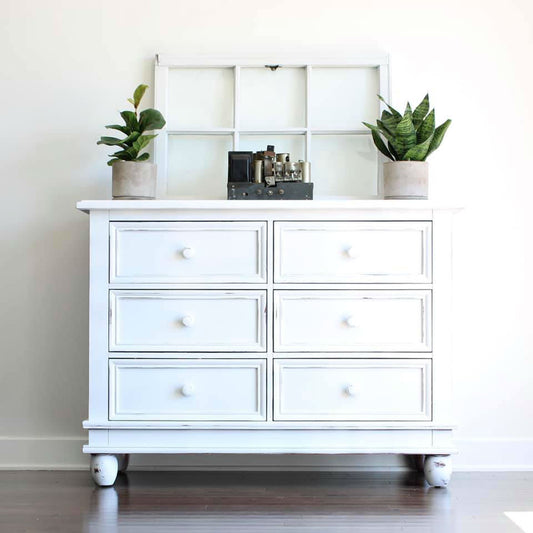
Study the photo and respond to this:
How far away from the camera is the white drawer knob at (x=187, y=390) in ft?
6.68

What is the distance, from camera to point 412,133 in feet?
7.29

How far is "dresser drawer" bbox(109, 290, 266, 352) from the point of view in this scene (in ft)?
6.74

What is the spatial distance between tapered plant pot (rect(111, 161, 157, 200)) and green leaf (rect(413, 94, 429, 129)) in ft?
3.09

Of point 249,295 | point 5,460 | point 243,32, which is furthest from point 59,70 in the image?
point 5,460

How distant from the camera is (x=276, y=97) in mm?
2471

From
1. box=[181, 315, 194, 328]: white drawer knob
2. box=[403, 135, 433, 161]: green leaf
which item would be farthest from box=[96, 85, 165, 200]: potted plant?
box=[403, 135, 433, 161]: green leaf

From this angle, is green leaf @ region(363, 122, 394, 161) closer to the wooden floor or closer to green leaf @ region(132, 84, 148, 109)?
green leaf @ region(132, 84, 148, 109)

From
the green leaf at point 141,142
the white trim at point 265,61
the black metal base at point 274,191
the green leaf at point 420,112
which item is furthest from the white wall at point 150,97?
the black metal base at point 274,191

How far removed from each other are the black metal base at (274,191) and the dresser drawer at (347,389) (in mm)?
545

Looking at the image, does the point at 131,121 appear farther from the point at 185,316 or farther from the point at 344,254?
the point at 344,254

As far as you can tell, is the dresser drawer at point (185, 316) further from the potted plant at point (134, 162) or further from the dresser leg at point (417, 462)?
the dresser leg at point (417, 462)

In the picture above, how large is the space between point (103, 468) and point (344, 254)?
1023 millimetres

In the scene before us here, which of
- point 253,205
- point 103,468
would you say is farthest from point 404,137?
point 103,468

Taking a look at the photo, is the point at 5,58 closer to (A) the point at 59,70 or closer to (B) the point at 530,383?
(A) the point at 59,70
